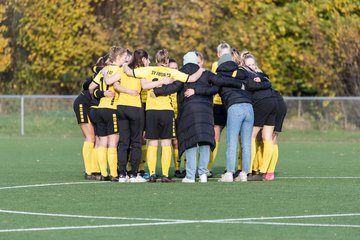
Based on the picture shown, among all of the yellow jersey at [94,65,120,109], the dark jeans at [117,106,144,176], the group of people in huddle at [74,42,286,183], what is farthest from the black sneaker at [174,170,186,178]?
the yellow jersey at [94,65,120,109]

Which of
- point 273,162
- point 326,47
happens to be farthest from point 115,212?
point 326,47

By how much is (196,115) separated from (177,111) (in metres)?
0.76

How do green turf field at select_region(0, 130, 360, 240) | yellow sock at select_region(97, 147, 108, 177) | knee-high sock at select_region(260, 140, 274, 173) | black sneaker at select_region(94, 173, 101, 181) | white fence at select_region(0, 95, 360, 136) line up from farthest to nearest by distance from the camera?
1. white fence at select_region(0, 95, 360, 136)
2. black sneaker at select_region(94, 173, 101, 181)
3. yellow sock at select_region(97, 147, 108, 177)
4. knee-high sock at select_region(260, 140, 274, 173)
5. green turf field at select_region(0, 130, 360, 240)

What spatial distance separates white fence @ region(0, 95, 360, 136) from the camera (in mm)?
33750

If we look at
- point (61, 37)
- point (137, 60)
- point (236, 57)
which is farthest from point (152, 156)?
point (61, 37)

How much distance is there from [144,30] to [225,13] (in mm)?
2783

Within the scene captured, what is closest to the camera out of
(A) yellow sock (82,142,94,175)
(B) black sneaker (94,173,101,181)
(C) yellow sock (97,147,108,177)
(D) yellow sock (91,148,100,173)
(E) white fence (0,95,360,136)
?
(C) yellow sock (97,147,108,177)

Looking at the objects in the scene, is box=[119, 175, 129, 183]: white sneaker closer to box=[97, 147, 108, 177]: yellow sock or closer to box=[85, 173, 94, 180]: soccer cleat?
box=[97, 147, 108, 177]: yellow sock

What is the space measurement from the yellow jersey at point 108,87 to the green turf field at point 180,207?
1.20m

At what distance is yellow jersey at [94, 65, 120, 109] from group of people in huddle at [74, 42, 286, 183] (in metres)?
0.01

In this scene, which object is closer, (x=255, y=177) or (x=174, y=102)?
(x=174, y=102)

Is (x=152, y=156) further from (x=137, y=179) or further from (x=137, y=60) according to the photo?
(x=137, y=60)

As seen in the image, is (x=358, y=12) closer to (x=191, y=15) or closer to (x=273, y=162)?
(x=191, y=15)

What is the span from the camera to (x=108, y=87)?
17891mm
